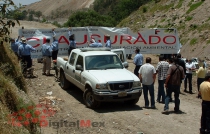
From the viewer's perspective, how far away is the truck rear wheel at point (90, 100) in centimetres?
1047

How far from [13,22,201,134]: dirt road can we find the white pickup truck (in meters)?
0.45

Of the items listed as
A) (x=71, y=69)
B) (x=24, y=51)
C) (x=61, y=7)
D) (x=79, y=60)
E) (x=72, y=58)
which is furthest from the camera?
(x=61, y=7)

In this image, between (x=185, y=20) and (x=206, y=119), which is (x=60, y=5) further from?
(x=206, y=119)

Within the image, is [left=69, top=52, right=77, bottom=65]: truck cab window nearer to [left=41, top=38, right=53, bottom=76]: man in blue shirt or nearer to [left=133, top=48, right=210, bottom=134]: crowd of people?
[left=133, top=48, right=210, bottom=134]: crowd of people

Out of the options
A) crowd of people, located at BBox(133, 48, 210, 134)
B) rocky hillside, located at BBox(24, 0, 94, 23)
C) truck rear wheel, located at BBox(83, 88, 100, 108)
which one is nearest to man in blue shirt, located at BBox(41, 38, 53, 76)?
truck rear wheel, located at BBox(83, 88, 100, 108)

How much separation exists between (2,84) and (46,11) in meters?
102

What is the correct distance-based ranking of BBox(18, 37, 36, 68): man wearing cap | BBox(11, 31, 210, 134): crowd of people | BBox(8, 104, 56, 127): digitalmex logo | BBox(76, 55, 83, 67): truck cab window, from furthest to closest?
BBox(18, 37, 36, 68): man wearing cap → BBox(76, 55, 83, 67): truck cab window → BBox(11, 31, 210, 134): crowd of people → BBox(8, 104, 56, 127): digitalmex logo

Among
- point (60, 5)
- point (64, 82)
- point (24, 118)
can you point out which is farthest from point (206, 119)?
point (60, 5)

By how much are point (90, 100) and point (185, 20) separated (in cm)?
1902

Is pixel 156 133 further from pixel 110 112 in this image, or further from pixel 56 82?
pixel 56 82

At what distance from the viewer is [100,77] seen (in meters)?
10.5

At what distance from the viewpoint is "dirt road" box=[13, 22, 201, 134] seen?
28.7 feet

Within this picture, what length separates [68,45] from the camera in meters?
18.3

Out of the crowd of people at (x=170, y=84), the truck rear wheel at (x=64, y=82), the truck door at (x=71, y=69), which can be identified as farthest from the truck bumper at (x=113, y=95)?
the truck rear wheel at (x=64, y=82)
